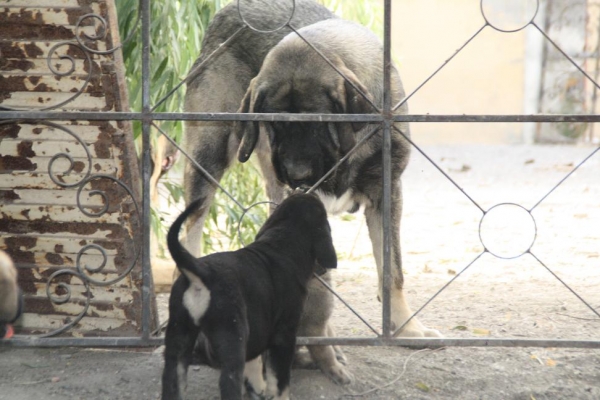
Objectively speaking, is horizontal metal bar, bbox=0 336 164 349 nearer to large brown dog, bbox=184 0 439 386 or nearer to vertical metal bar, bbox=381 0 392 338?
large brown dog, bbox=184 0 439 386

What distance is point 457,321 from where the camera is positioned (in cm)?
495

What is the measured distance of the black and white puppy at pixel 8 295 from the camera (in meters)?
3.45

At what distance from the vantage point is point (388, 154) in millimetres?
3725

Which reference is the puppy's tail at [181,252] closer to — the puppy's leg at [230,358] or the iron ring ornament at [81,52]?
the puppy's leg at [230,358]

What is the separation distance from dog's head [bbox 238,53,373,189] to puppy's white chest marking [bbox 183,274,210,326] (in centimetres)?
117

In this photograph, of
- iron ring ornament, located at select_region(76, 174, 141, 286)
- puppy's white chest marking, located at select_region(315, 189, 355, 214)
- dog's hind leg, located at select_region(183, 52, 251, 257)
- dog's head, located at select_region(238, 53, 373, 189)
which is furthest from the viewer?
dog's hind leg, located at select_region(183, 52, 251, 257)

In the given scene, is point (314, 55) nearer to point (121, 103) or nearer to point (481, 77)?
point (121, 103)

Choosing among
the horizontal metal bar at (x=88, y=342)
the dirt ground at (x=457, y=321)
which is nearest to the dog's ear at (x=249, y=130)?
the dirt ground at (x=457, y=321)

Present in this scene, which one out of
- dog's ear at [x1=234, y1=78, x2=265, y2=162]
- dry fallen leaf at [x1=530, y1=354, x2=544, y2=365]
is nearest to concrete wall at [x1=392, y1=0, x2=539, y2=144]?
dog's ear at [x1=234, y1=78, x2=265, y2=162]

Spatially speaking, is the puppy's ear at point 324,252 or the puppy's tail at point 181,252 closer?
the puppy's tail at point 181,252

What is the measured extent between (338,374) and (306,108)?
4.15 ft

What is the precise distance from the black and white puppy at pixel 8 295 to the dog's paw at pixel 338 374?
4.25 ft

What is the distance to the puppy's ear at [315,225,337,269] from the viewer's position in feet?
11.8

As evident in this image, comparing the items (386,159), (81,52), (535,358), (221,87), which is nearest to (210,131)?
(221,87)
